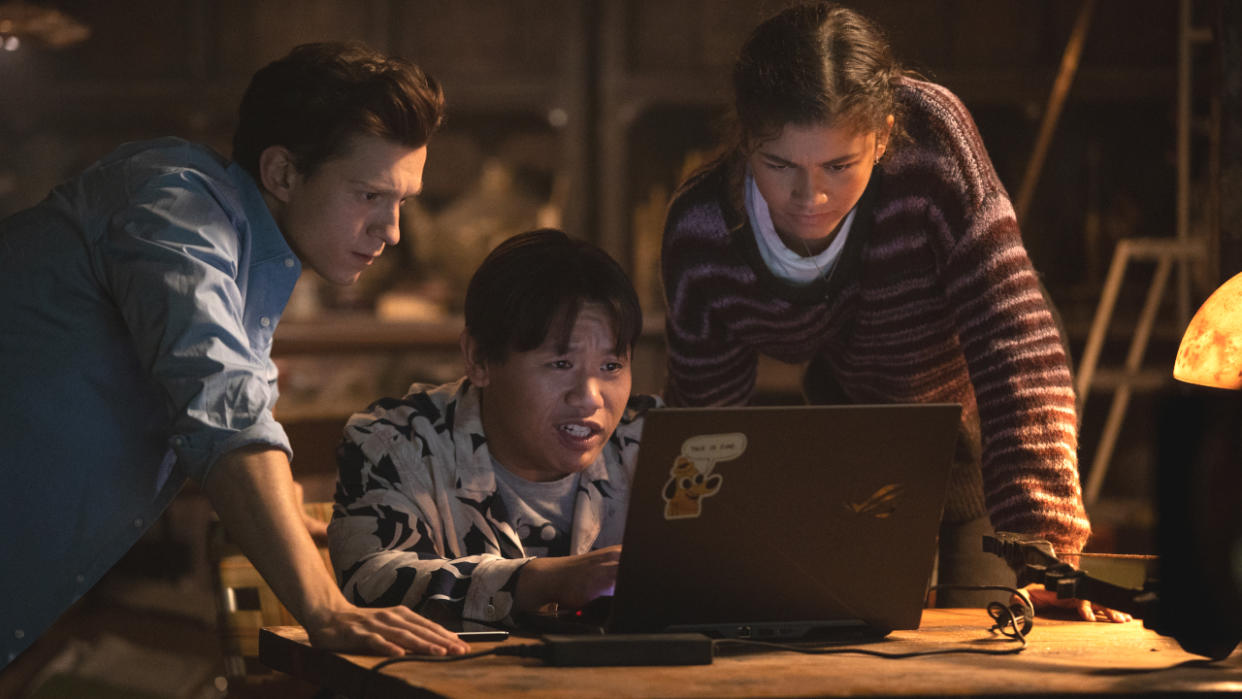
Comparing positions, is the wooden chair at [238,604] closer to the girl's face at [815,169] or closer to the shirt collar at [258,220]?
the shirt collar at [258,220]

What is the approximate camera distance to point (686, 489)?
A: 1.18m

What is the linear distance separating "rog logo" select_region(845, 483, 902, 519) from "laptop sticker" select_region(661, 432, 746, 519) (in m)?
0.13

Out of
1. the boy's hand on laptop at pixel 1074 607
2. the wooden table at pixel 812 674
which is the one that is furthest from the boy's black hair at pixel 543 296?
the boy's hand on laptop at pixel 1074 607

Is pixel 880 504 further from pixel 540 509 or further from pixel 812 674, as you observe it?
pixel 540 509

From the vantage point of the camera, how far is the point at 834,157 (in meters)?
1.69

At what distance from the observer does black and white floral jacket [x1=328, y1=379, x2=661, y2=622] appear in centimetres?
140

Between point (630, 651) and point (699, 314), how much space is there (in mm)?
871

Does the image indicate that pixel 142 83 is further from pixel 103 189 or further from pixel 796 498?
pixel 796 498

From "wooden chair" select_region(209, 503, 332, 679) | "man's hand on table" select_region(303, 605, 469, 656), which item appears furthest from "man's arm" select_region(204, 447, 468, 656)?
"wooden chair" select_region(209, 503, 332, 679)

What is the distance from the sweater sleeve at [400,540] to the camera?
139 cm

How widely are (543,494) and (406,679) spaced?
0.56 metres

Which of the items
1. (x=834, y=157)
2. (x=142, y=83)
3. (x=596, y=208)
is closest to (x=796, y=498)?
(x=834, y=157)

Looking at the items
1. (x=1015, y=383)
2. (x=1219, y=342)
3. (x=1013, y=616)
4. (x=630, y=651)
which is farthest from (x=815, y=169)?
(x=630, y=651)

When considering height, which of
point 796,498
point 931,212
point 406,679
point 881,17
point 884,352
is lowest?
point 406,679
